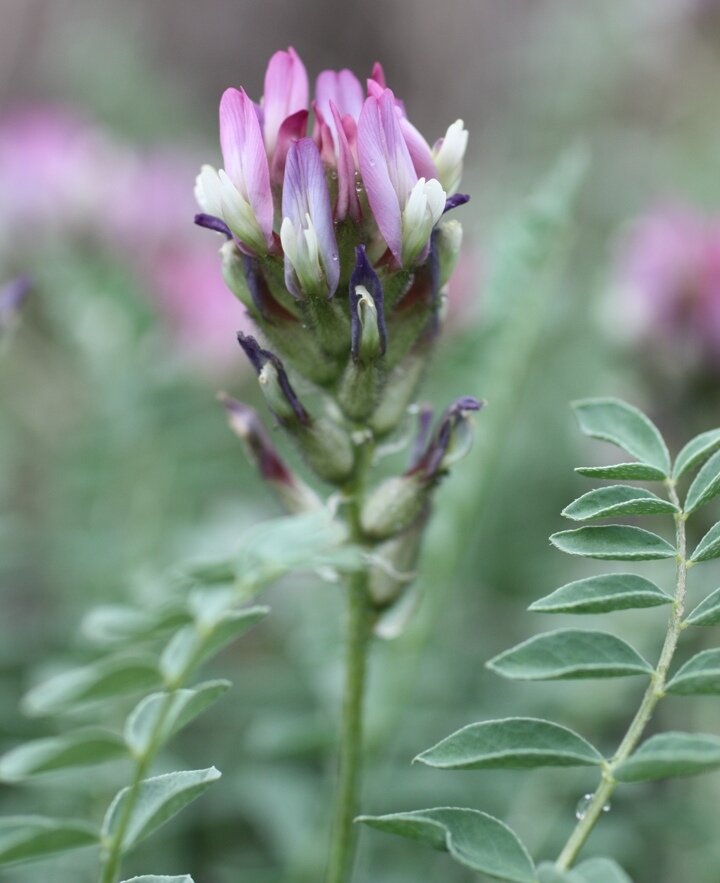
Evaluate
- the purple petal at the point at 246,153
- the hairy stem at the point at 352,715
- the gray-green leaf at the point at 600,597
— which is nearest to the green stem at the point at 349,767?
the hairy stem at the point at 352,715

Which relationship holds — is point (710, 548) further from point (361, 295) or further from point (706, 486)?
point (361, 295)

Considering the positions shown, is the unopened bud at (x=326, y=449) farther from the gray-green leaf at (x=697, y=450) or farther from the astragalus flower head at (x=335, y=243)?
the gray-green leaf at (x=697, y=450)

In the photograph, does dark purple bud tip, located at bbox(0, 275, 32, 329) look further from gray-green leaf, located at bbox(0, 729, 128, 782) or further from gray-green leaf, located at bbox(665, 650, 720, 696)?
gray-green leaf, located at bbox(665, 650, 720, 696)

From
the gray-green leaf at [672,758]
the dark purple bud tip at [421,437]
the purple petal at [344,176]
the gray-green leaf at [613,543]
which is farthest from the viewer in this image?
the dark purple bud tip at [421,437]

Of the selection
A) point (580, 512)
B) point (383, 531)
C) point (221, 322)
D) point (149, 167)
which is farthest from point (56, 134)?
point (580, 512)

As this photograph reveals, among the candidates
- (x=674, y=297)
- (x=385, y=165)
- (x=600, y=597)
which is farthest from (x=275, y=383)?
(x=674, y=297)
